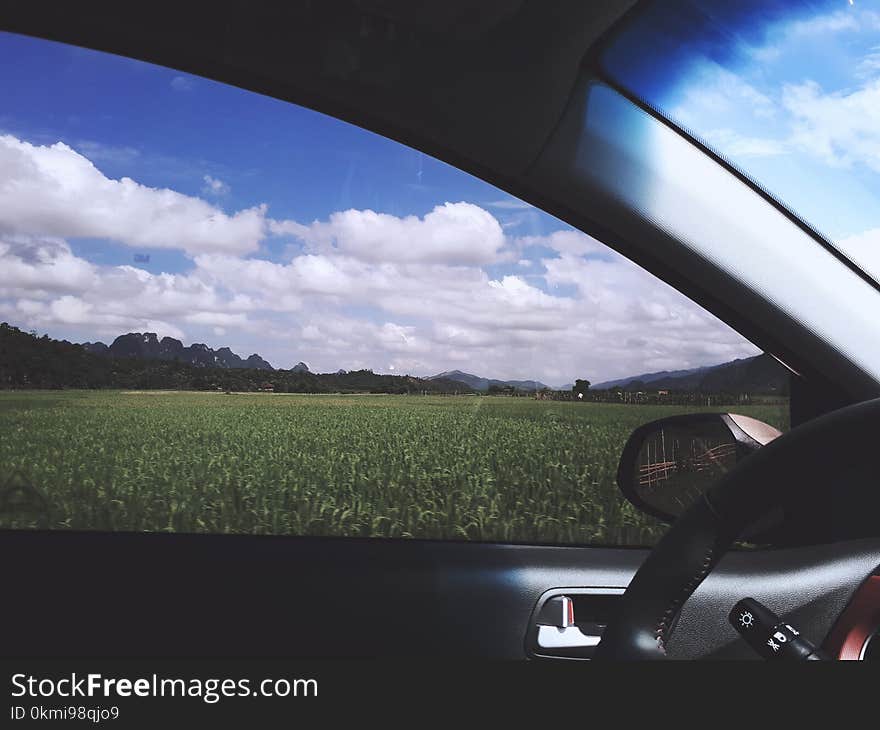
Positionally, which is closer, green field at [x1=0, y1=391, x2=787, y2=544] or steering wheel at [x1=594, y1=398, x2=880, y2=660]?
steering wheel at [x1=594, y1=398, x2=880, y2=660]

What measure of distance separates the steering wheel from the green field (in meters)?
1.09

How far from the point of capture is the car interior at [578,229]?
1639 mm

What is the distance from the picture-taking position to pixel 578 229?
1.83 meters

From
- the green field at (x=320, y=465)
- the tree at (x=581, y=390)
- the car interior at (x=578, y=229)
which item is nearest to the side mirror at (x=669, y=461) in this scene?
the car interior at (x=578, y=229)

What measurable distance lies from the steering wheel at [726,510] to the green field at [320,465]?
109 cm

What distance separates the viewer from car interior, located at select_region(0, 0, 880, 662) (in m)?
1.64

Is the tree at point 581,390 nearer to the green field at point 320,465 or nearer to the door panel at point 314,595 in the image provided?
the green field at point 320,465

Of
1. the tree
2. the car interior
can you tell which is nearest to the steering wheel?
the car interior

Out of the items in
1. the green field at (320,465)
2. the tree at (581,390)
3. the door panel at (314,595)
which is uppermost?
the tree at (581,390)

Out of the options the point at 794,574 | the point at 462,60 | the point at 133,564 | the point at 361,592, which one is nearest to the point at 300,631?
the point at 361,592

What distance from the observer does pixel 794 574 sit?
6.08 feet

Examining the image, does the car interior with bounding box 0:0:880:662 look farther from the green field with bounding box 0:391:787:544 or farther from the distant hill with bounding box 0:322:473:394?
the distant hill with bounding box 0:322:473:394

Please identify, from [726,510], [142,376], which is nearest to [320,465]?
[142,376]

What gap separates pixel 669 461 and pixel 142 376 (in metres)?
2.04
